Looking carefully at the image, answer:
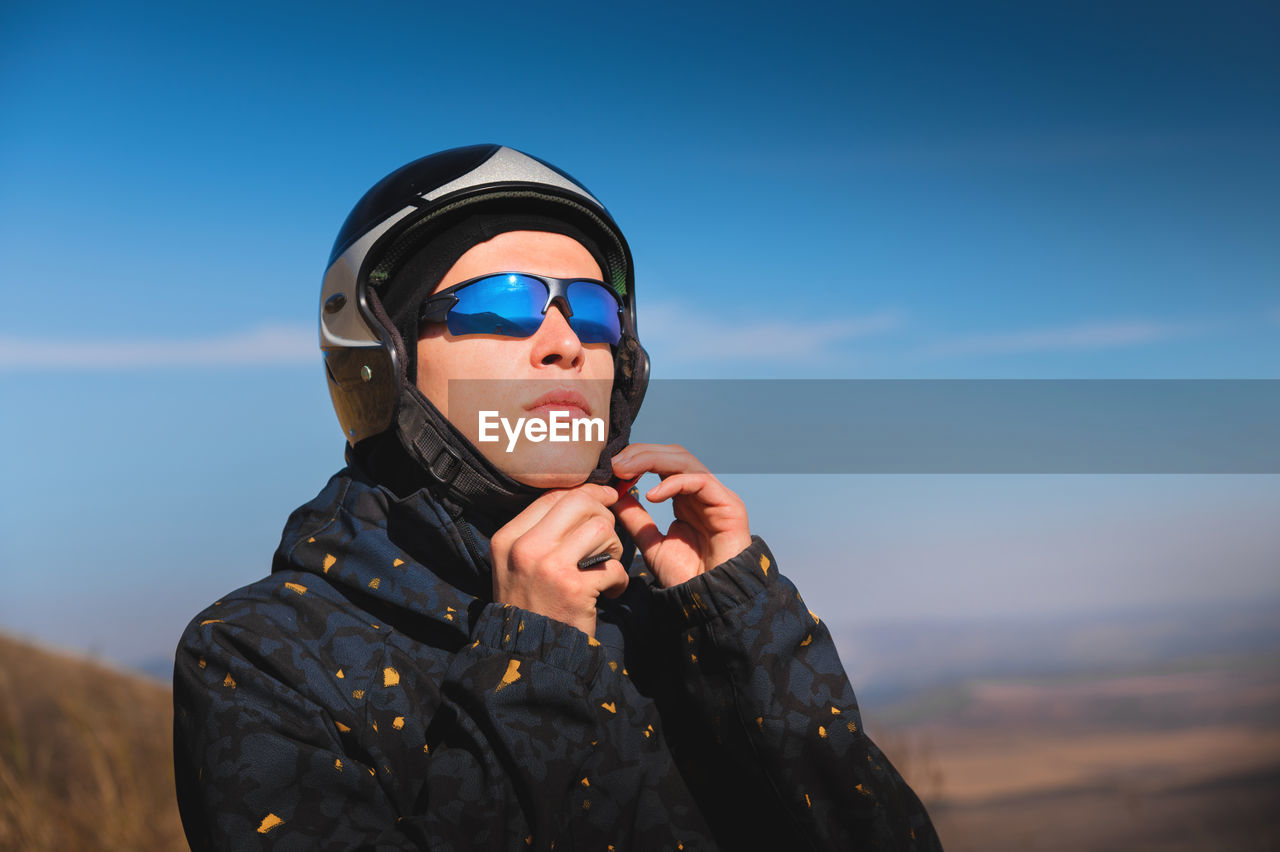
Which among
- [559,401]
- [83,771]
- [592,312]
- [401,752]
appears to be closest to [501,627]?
[401,752]

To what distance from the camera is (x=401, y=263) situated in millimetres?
2629

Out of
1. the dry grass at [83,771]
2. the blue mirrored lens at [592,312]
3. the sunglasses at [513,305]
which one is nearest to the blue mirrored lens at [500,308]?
the sunglasses at [513,305]

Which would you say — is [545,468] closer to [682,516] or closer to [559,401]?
[559,401]

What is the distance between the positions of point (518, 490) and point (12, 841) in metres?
5.55

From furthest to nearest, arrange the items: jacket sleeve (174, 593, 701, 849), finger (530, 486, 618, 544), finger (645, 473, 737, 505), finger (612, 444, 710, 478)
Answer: finger (612, 444, 710, 478) < finger (645, 473, 737, 505) < finger (530, 486, 618, 544) < jacket sleeve (174, 593, 701, 849)

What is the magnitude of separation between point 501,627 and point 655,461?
0.70m

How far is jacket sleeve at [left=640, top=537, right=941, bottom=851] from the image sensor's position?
6.66ft

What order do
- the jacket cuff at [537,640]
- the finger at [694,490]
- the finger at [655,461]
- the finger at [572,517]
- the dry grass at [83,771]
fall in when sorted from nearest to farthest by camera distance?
the jacket cuff at [537,640]
the finger at [572,517]
the finger at [694,490]
the finger at [655,461]
the dry grass at [83,771]

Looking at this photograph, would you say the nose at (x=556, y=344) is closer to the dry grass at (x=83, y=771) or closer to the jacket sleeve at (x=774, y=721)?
the jacket sleeve at (x=774, y=721)

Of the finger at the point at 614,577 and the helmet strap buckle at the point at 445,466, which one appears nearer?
the finger at the point at 614,577

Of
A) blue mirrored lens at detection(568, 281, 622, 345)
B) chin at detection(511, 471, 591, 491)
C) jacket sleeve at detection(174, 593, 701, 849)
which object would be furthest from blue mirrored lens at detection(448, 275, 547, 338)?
jacket sleeve at detection(174, 593, 701, 849)

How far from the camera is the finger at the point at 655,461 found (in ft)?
7.71

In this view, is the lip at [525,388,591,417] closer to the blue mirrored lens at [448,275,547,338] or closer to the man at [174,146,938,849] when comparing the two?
the man at [174,146,938,849]

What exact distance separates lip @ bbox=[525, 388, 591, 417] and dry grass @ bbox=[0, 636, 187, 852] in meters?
4.86
